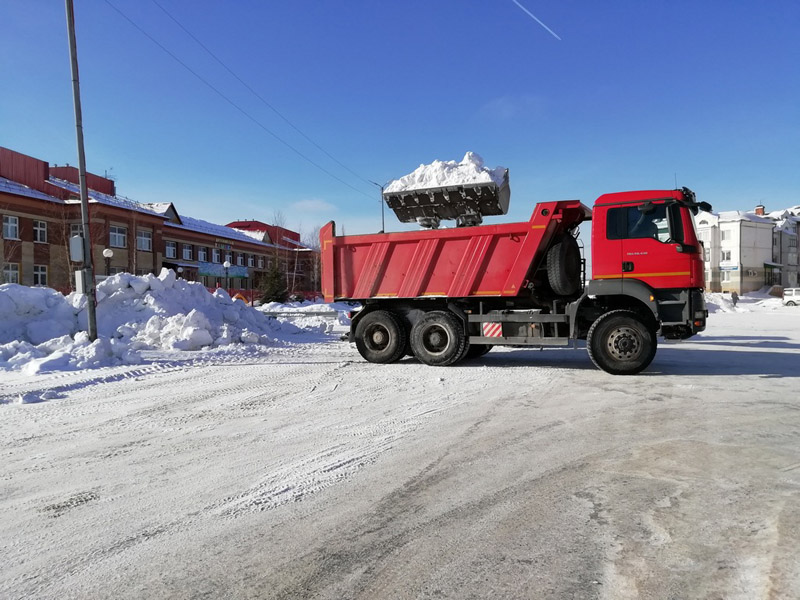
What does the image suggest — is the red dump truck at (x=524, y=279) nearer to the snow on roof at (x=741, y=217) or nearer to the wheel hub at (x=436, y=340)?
the wheel hub at (x=436, y=340)

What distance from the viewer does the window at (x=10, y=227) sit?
3086 cm

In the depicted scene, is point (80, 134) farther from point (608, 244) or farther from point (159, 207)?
point (159, 207)

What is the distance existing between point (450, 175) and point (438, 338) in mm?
3596

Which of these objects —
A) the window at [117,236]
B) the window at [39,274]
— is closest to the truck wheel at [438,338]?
the window at [39,274]

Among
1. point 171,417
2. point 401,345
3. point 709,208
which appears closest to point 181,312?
point 401,345

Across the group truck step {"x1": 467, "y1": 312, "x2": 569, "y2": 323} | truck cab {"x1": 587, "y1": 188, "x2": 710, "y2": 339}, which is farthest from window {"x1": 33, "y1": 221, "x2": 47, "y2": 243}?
truck cab {"x1": 587, "y1": 188, "x2": 710, "y2": 339}

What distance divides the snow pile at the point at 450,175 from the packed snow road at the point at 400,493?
5.14m

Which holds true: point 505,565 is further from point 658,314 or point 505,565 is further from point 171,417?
point 658,314

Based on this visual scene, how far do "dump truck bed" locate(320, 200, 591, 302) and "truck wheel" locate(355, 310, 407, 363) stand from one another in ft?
1.58

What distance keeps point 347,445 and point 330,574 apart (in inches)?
87.3

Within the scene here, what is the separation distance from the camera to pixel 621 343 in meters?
8.80

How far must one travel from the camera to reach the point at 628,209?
8875 mm

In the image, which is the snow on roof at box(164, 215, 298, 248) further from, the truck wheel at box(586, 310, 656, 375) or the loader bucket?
the truck wheel at box(586, 310, 656, 375)

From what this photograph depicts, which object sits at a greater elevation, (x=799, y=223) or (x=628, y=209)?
(x=799, y=223)
